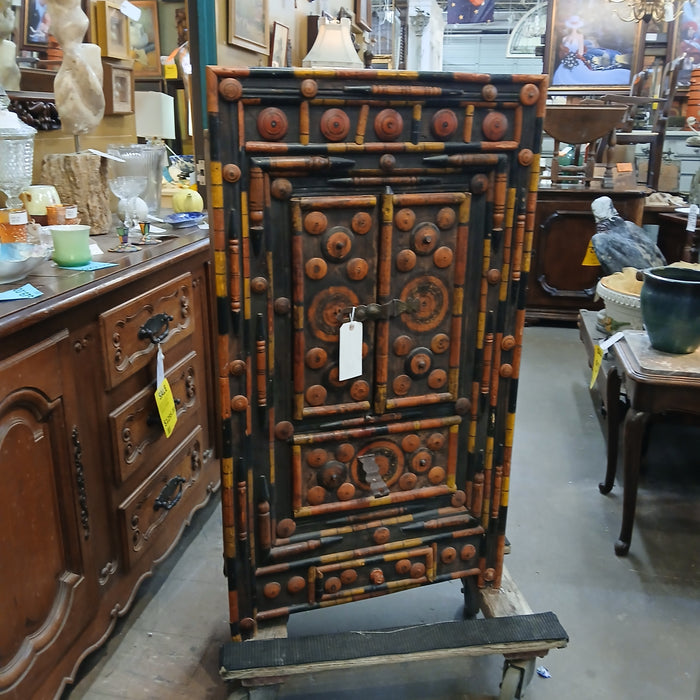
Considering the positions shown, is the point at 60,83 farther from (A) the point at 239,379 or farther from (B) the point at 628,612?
(B) the point at 628,612

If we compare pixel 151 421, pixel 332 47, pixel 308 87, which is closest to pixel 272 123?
pixel 308 87

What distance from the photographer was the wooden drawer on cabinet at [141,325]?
154cm

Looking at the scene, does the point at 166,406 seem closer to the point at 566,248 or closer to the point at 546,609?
the point at 546,609

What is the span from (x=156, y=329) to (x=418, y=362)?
73cm

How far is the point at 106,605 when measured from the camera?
1.63 metres

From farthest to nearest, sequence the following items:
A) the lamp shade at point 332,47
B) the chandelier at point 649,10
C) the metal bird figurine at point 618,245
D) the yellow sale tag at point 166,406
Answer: the chandelier at point 649,10 → the lamp shade at point 332,47 → the metal bird figurine at point 618,245 → the yellow sale tag at point 166,406

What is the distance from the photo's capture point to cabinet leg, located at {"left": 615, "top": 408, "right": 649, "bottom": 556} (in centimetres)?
205

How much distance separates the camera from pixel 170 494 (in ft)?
6.44

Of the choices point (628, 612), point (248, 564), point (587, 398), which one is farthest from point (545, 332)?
point (248, 564)

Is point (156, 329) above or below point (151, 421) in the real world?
above

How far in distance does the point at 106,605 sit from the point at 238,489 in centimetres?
57

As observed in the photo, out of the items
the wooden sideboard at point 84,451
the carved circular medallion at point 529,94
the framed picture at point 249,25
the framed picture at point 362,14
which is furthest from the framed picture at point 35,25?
the framed picture at point 362,14

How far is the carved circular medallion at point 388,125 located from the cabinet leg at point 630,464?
1259mm

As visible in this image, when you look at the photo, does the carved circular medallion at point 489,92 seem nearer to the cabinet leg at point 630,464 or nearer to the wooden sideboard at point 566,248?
the cabinet leg at point 630,464
